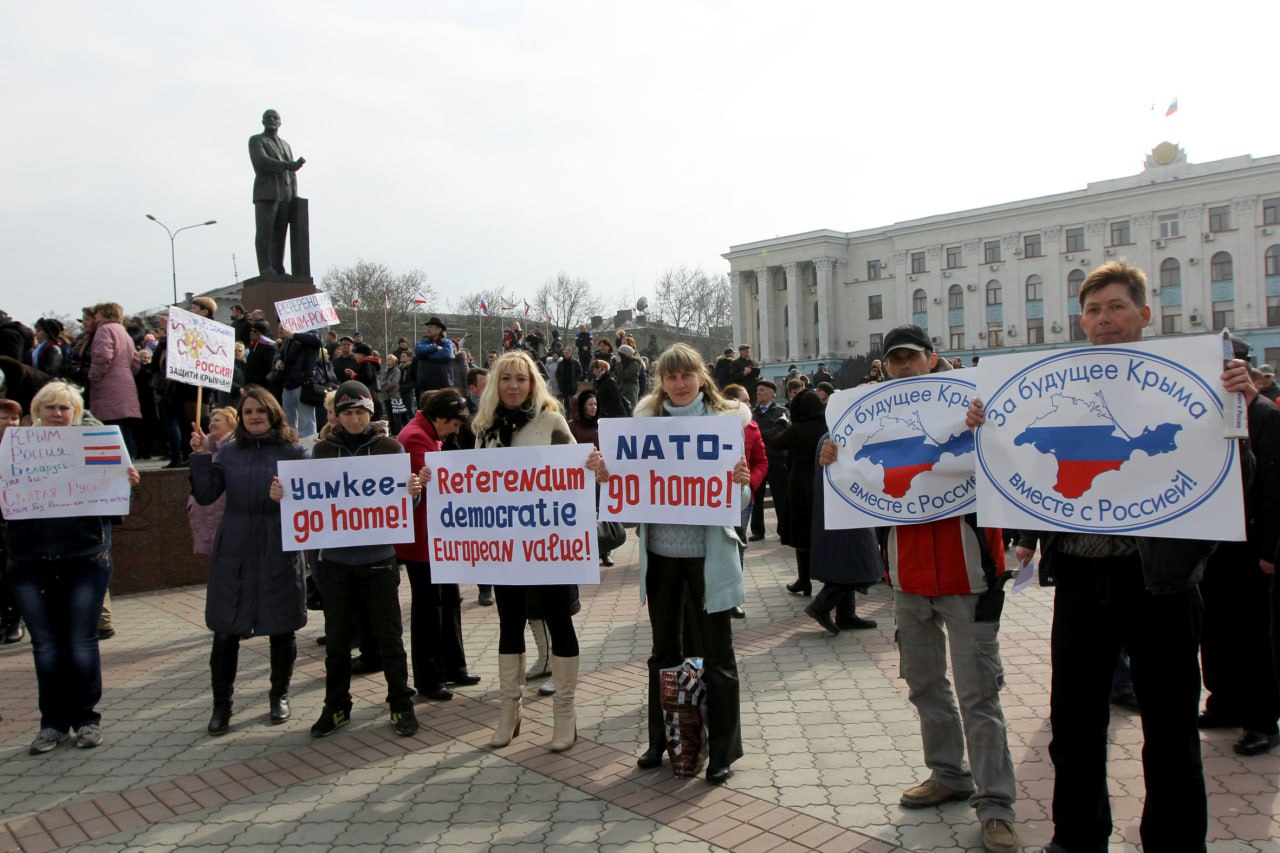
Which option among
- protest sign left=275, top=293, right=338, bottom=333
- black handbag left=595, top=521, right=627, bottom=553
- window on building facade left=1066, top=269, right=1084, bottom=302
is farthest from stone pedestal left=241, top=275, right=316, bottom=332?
window on building facade left=1066, top=269, right=1084, bottom=302

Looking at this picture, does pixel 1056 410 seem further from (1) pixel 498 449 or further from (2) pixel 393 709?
(2) pixel 393 709

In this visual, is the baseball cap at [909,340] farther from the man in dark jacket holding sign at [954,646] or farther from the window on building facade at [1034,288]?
the window on building facade at [1034,288]

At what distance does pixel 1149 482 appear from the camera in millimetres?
3643

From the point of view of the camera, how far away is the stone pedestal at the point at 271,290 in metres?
14.6

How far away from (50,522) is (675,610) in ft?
12.7

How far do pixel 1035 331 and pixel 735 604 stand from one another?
90762mm

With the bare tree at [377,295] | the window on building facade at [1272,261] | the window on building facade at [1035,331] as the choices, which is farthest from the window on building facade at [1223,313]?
the bare tree at [377,295]

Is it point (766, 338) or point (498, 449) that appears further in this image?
point (766, 338)

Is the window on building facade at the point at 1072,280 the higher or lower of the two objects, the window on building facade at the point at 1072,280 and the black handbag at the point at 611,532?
the higher

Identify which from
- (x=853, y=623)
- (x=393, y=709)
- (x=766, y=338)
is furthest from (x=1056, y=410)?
(x=766, y=338)

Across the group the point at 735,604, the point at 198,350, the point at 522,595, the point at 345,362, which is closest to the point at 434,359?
the point at 345,362

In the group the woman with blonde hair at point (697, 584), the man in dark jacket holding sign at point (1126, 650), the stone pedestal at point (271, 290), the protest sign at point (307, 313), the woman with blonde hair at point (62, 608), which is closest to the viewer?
the man in dark jacket holding sign at point (1126, 650)

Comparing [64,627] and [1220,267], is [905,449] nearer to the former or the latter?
[64,627]

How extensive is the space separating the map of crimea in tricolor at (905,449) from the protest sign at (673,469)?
30.3 inches
